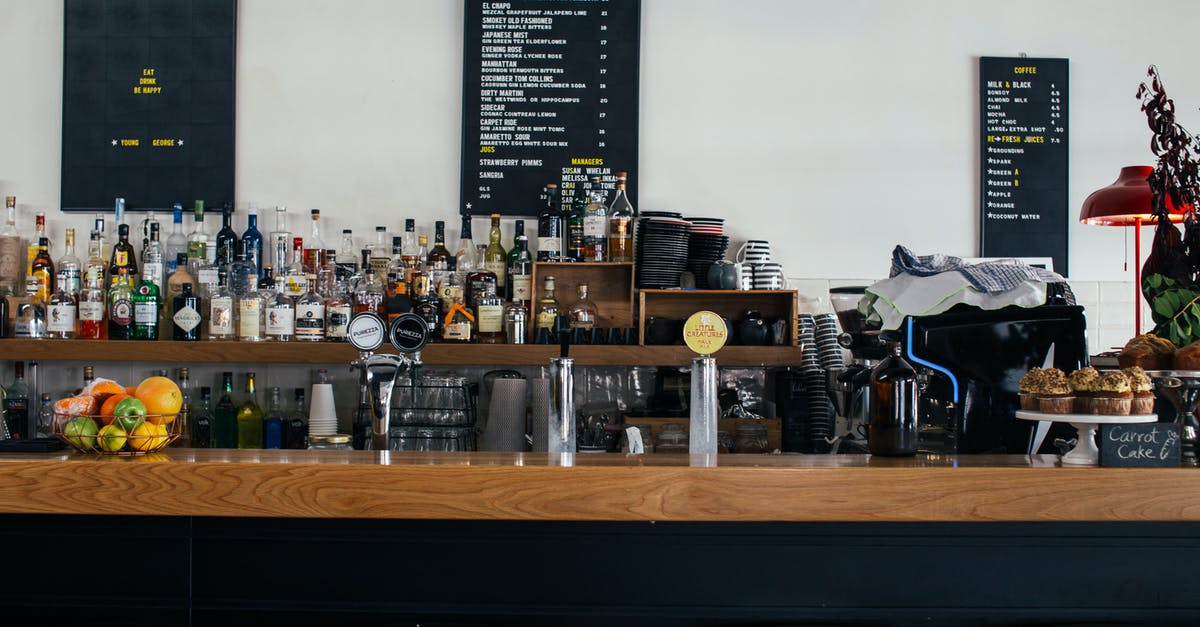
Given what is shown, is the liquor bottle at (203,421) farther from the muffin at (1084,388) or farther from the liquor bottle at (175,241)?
the muffin at (1084,388)

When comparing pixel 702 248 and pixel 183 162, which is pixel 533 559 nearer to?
pixel 702 248

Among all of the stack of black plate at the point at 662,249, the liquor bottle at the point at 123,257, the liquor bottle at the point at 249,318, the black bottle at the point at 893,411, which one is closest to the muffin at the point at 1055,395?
the black bottle at the point at 893,411

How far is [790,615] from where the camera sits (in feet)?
5.66

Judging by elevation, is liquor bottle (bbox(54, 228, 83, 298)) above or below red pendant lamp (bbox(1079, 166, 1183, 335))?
below

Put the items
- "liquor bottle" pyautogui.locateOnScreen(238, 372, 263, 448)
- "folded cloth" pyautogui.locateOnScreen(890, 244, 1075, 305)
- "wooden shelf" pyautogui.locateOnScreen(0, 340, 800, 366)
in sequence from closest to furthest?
1. "folded cloth" pyautogui.locateOnScreen(890, 244, 1075, 305)
2. "wooden shelf" pyautogui.locateOnScreen(0, 340, 800, 366)
3. "liquor bottle" pyautogui.locateOnScreen(238, 372, 263, 448)

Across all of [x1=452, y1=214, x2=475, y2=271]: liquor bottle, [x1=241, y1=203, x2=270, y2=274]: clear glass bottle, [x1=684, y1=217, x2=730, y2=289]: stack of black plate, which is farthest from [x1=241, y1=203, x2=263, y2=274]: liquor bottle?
[x1=684, y1=217, x2=730, y2=289]: stack of black plate

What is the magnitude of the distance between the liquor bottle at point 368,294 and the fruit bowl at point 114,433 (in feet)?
5.69

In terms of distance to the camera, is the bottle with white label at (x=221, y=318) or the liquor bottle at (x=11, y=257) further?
the liquor bottle at (x=11, y=257)

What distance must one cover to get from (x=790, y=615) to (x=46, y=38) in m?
3.57

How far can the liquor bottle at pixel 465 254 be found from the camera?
A: 366 cm

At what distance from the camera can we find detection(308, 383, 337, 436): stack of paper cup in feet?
11.4

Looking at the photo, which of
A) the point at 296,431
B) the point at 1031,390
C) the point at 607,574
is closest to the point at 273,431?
the point at 296,431

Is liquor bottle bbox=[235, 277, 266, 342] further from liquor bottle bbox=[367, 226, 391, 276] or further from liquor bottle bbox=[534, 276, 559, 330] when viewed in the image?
liquor bottle bbox=[534, 276, 559, 330]

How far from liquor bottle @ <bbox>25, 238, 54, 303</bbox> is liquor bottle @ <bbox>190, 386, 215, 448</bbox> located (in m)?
0.63
